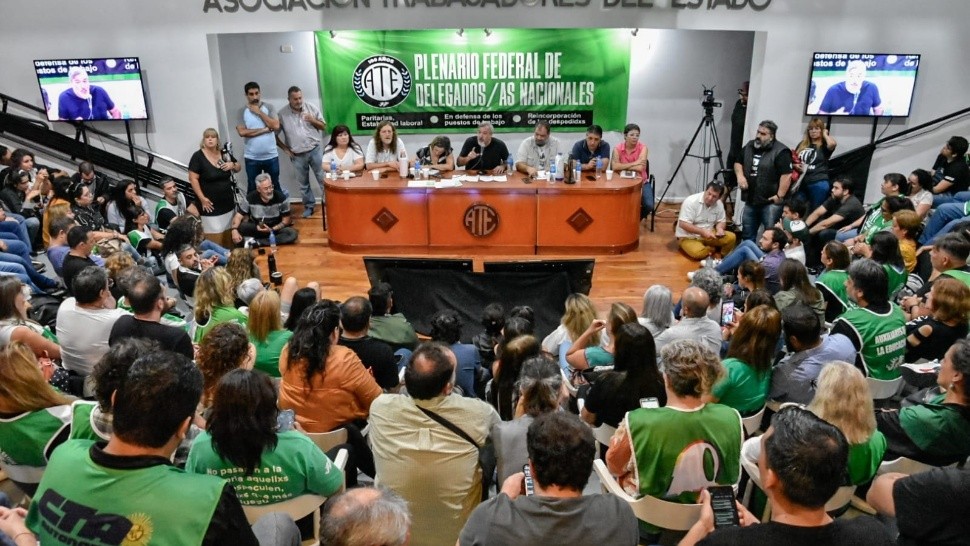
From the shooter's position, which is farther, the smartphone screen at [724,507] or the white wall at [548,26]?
the white wall at [548,26]

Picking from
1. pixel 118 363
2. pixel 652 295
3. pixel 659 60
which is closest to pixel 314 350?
pixel 118 363

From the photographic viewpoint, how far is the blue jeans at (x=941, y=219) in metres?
6.02

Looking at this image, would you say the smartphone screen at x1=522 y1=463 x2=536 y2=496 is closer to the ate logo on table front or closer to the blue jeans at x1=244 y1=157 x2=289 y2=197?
the ate logo on table front

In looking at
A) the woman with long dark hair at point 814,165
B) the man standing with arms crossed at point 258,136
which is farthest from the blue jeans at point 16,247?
the woman with long dark hair at point 814,165

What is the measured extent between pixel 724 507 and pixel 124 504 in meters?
1.64

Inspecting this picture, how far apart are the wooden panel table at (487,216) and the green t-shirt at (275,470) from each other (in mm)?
5366

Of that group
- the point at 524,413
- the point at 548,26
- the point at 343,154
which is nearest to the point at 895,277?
the point at 524,413

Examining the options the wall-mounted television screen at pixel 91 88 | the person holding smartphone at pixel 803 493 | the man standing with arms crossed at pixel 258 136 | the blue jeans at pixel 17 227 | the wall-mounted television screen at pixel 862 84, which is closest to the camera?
the person holding smartphone at pixel 803 493

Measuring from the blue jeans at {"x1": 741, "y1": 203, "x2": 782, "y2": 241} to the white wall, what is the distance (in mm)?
1234

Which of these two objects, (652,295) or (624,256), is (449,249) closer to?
(624,256)

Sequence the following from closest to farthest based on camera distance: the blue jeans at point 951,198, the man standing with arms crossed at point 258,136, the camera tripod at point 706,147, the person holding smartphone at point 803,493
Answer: the person holding smartphone at point 803,493, the blue jeans at point 951,198, the man standing with arms crossed at point 258,136, the camera tripod at point 706,147

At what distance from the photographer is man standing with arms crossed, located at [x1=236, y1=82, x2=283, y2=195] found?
330 inches

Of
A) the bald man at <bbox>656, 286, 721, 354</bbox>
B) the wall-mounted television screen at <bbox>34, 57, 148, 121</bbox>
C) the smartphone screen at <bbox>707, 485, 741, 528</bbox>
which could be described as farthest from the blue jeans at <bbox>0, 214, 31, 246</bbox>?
the smartphone screen at <bbox>707, 485, 741, 528</bbox>

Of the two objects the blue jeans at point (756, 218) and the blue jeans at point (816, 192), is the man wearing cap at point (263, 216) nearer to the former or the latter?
the blue jeans at point (756, 218)
